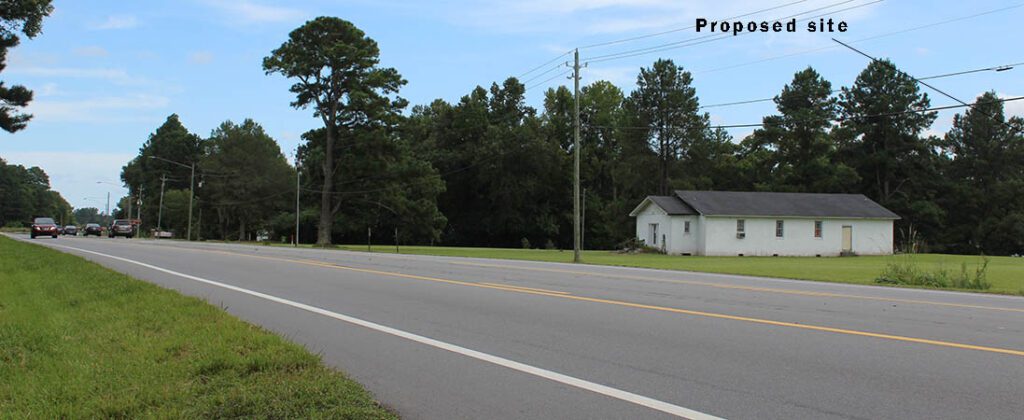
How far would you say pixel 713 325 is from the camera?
31.6 feet

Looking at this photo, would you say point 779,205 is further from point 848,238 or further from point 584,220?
point 584,220

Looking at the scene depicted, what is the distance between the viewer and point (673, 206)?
158ft

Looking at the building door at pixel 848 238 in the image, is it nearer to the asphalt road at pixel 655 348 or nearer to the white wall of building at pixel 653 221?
the white wall of building at pixel 653 221

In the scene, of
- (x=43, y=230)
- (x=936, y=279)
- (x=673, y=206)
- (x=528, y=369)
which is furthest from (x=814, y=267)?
(x=43, y=230)

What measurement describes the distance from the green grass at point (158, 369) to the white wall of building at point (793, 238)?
129 feet

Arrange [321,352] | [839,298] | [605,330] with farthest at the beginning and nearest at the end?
1. [839,298]
2. [605,330]
3. [321,352]

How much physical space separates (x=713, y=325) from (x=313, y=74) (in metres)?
52.8

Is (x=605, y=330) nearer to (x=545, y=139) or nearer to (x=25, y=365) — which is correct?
(x=25, y=365)

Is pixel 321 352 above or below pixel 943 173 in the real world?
below

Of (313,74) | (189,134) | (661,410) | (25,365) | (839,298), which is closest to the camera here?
(661,410)

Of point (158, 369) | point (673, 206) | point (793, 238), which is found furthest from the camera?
point (673, 206)

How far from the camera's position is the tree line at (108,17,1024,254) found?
5944cm

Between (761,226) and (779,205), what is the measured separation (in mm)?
2940

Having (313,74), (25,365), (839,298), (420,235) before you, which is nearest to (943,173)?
(420,235)
